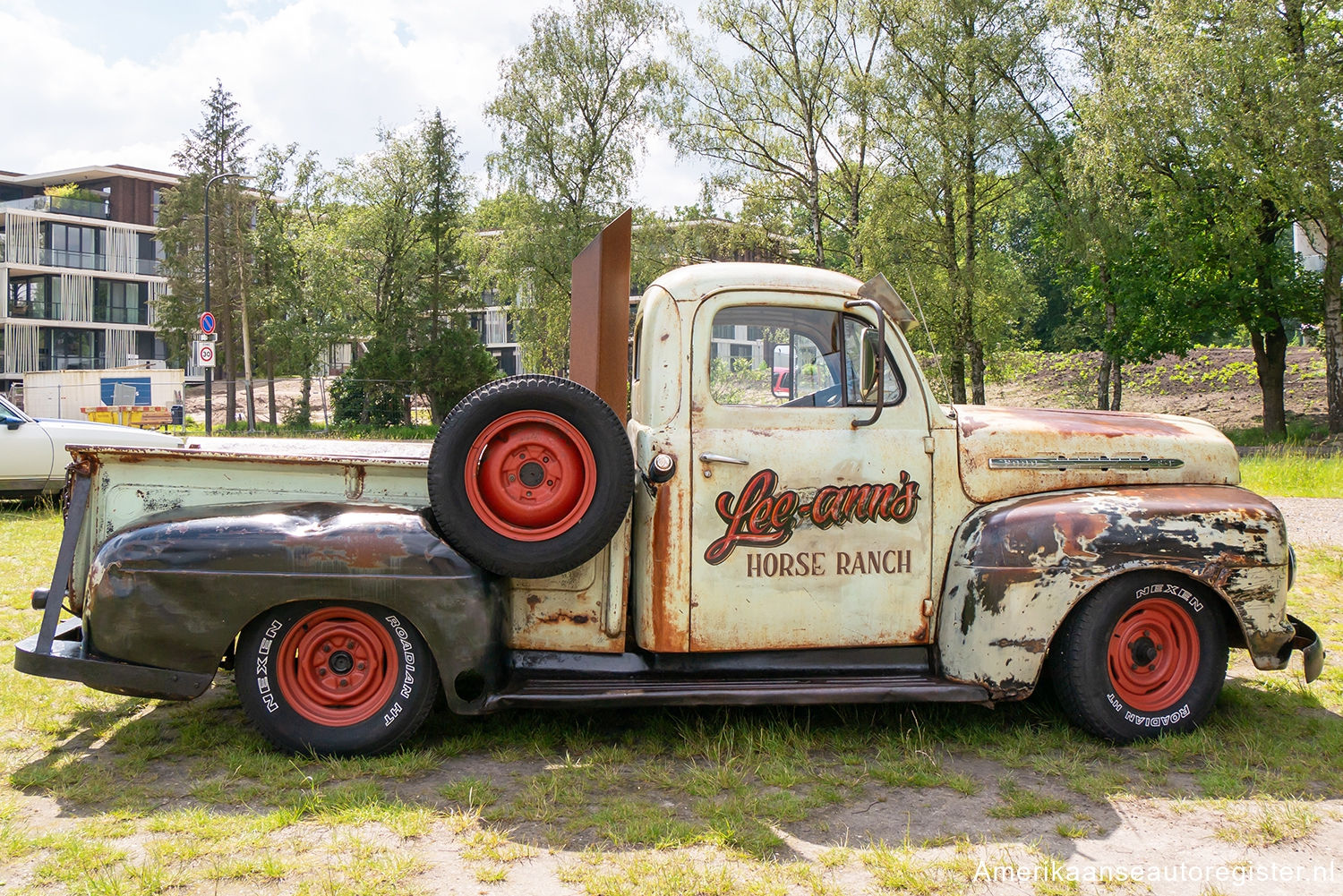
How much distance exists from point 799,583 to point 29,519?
10.4 meters

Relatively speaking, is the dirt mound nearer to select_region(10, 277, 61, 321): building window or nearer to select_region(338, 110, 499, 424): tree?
select_region(338, 110, 499, 424): tree

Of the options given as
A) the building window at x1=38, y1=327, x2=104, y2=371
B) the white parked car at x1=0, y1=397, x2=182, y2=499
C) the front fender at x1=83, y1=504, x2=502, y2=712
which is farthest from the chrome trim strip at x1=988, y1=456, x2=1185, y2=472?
the building window at x1=38, y1=327, x2=104, y2=371

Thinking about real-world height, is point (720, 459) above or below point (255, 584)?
above

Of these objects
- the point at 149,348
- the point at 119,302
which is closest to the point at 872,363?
the point at 119,302

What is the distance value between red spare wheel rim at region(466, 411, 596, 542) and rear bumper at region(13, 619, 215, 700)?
4.82ft

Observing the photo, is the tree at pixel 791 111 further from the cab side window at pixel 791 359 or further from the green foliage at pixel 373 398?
the cab side window at pixel 791 359

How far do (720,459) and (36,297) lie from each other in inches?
2575

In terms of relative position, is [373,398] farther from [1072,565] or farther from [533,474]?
[1072,565]

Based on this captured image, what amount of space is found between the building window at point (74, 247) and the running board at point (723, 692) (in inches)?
2544

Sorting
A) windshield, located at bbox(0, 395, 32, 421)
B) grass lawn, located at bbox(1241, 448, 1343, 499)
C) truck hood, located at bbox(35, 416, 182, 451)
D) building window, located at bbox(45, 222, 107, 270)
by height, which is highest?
building window, located at bbox(45, 222, 107, 270)

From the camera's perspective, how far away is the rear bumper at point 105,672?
4.08 meters

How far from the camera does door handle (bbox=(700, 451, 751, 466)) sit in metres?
4.38

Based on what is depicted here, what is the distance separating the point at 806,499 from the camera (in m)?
4.44

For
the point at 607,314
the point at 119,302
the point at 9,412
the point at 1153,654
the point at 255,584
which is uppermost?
the point at 119,302
